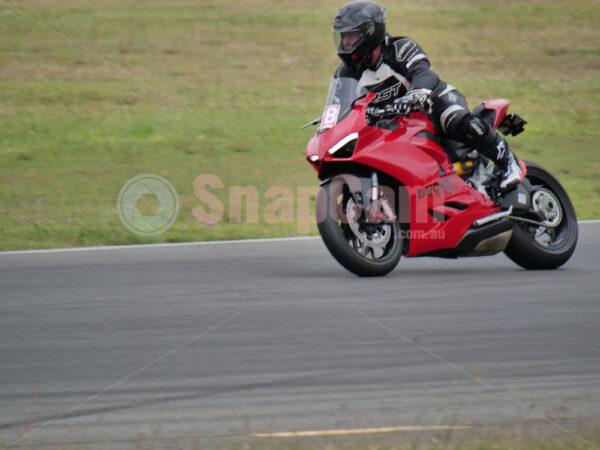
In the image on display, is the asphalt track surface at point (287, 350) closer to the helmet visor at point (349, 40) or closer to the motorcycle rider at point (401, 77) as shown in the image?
the motorcycle rider at point (401, 77)

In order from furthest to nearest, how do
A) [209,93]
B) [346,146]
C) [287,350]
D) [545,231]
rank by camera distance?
[209,93] < [545,231] < [346,146] < [287,350]

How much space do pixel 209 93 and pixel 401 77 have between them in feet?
40.8

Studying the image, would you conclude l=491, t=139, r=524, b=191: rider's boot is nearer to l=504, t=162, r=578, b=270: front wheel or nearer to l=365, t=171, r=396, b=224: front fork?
l=504, t=162, r=578, b=270: front wheel

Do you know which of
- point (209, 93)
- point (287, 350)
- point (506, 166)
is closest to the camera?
point (287, 350)

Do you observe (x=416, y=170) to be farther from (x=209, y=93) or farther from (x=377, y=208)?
(x=209, y=93)

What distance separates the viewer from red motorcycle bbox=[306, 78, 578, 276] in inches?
252

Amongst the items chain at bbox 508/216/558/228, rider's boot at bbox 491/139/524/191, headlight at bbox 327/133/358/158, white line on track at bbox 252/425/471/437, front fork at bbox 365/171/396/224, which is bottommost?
white line on track at bbox 252/425/471/437

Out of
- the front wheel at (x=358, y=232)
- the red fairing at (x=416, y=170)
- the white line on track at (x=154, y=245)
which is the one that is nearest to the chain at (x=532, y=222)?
the red fairing at (x=416, y=170)

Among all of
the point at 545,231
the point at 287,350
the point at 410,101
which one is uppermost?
the point at 410,101

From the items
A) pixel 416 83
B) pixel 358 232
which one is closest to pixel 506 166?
pixel 416 83

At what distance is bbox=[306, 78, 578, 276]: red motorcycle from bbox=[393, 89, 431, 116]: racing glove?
109 mm

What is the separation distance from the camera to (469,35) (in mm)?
23578

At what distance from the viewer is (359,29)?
6461 millimetres

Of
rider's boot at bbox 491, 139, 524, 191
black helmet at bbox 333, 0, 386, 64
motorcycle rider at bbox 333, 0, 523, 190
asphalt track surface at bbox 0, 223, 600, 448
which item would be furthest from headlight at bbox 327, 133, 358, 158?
rider's boot at bbox 491, 139, 524, 191
